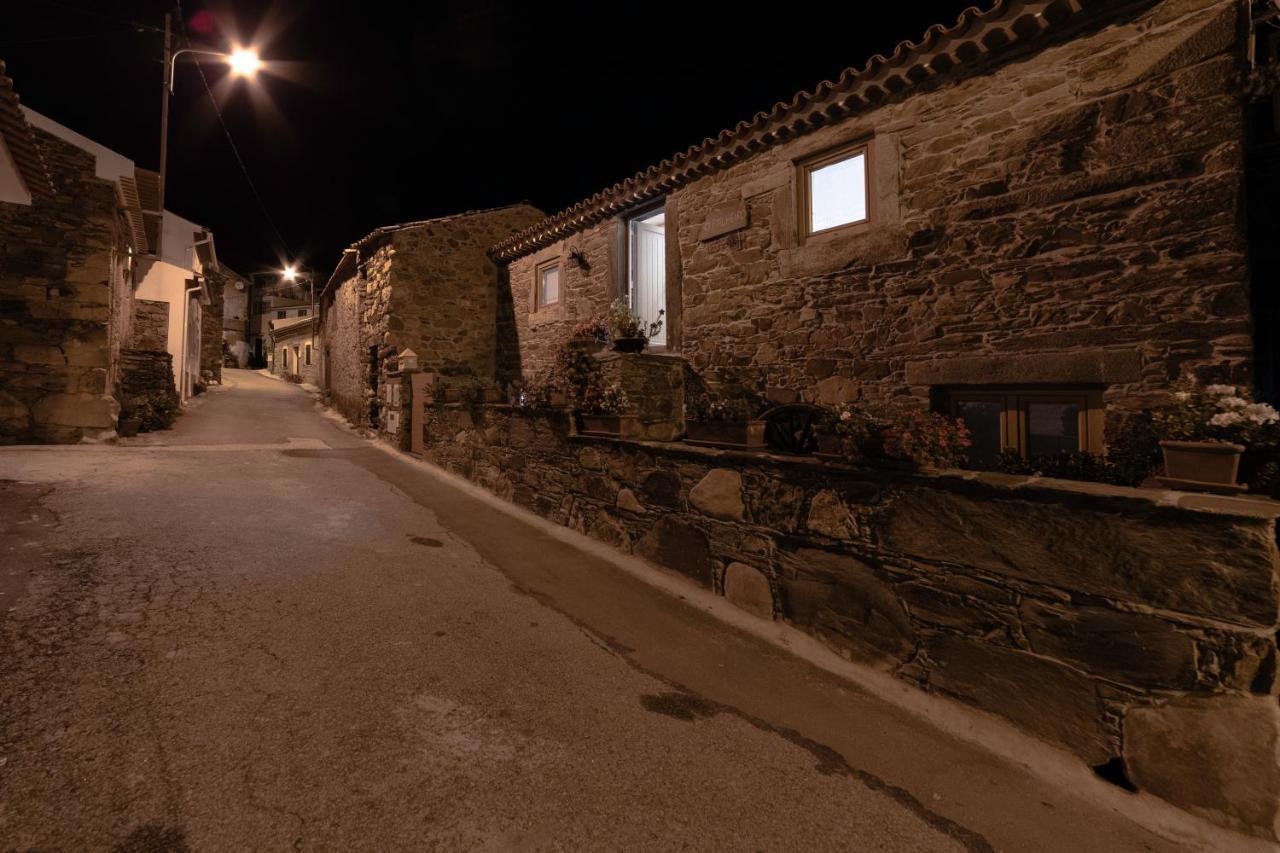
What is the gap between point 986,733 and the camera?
9.28 ft

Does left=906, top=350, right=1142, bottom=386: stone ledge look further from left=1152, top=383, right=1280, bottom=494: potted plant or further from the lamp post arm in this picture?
the lamp post arm

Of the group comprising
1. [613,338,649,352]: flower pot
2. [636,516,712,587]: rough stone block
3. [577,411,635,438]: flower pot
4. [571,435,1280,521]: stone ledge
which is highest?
[613,338,649,352]: flower pot

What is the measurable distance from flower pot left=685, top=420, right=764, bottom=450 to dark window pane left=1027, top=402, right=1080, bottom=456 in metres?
2.79

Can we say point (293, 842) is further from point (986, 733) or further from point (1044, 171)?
point (1044, 171)

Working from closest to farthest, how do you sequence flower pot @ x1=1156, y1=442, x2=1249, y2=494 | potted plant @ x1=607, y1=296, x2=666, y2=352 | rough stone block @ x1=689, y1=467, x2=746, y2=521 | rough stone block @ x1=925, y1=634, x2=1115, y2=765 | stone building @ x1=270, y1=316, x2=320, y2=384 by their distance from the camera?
rough stone block @ x1=925, y1=634, x2=1115, y2=765 < flower pot @ x1=1156, y1=442, x2=1249, y2=494 < rough stone block @ x1=689, y1=467, x2=746, y2=521 < potted plant @ x1=607, y1=296, x2=666, y2=352 < stone building @ x1=270, y1=316, x2=320, y2=384

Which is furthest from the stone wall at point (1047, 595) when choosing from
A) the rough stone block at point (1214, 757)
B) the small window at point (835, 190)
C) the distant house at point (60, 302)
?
the distant house at point (60, 302)

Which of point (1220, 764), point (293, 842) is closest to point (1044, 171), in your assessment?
point (1220, 764)

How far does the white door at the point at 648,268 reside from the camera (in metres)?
9.36

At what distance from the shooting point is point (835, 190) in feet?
21.5

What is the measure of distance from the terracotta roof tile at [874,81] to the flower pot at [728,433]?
4120 millimetres

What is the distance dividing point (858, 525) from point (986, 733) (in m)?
1.22

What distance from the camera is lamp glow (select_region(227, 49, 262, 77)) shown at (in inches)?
434

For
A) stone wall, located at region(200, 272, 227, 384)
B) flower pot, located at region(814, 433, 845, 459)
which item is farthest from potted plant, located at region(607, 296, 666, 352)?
stone wall, located at region(200, 272, 227, 384)

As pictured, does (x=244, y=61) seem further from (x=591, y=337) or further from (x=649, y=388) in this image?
(x=649, y=388)
